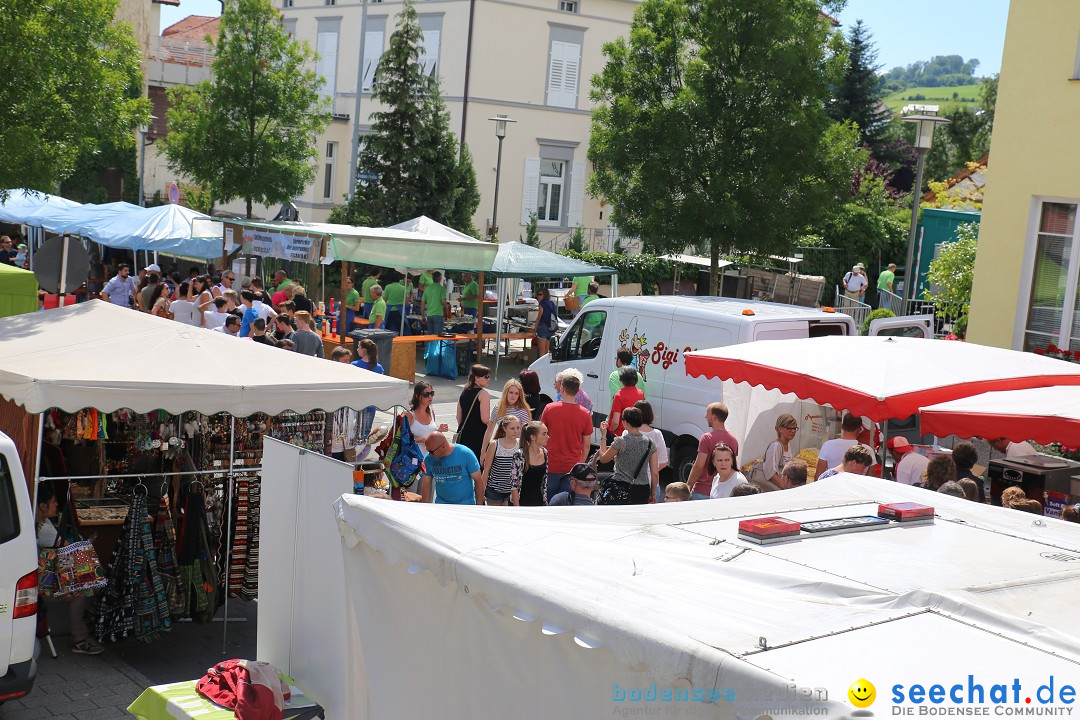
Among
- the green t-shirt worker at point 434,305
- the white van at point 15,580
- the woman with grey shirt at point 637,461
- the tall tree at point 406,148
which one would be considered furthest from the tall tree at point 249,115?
the white van at point 15,580

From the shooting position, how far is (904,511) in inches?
195

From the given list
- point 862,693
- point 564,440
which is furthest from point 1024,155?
point 862,693

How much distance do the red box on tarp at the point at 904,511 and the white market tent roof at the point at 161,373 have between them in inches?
183

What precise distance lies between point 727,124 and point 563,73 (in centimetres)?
2037

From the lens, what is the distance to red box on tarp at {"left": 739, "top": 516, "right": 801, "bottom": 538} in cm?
448

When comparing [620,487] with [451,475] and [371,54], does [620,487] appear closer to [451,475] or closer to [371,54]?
[451,475]

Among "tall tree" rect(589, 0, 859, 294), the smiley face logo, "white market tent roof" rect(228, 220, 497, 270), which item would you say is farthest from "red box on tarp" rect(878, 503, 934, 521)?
"tall tree" rect(589, 0, 859, 294)

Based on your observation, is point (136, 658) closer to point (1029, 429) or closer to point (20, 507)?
point (20, 507)

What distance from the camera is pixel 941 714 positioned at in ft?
10.0

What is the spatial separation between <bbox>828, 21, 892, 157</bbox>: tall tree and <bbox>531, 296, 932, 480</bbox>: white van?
3723 cm

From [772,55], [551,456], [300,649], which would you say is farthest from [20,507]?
[772,55]

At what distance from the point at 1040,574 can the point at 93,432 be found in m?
7.73

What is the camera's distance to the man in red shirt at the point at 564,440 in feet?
32.8

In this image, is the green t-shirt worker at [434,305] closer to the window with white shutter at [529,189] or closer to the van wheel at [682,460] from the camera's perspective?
the van wheel at [682,460]
